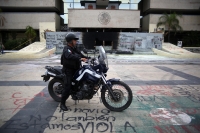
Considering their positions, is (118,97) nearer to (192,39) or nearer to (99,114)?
(99,114)

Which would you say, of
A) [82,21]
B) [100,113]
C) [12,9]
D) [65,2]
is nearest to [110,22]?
[82,21]

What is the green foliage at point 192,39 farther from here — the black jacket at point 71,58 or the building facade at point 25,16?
the black jacket at point 71,58

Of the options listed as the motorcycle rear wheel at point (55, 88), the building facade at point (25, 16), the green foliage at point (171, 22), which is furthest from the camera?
the building facade at point (25, 16)

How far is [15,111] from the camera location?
3.72 metres

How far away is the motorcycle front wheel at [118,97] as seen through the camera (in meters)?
3.66

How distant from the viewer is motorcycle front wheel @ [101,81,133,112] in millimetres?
3660

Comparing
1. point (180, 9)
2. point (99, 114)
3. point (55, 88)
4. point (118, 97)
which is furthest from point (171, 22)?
point (99, 114)

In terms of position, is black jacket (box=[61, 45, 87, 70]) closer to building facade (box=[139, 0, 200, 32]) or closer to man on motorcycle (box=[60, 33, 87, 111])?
man on motorcycle (box=[60, 33, 87, 111])

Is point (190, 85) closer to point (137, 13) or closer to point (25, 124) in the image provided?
point (25, 124)

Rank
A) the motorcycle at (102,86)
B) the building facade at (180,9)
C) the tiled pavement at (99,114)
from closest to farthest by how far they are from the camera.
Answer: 1. the tiled pavement at (99,114)
2. the motorcycle at (102,86)
3. the building facade at (180,9)

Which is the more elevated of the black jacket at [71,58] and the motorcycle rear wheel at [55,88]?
the black jacket at [71,58]

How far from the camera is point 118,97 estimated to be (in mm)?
3693

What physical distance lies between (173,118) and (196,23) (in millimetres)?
37635

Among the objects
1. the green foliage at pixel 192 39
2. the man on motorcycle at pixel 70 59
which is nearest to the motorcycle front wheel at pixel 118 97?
the man on motorcycle at pixel 70 59
